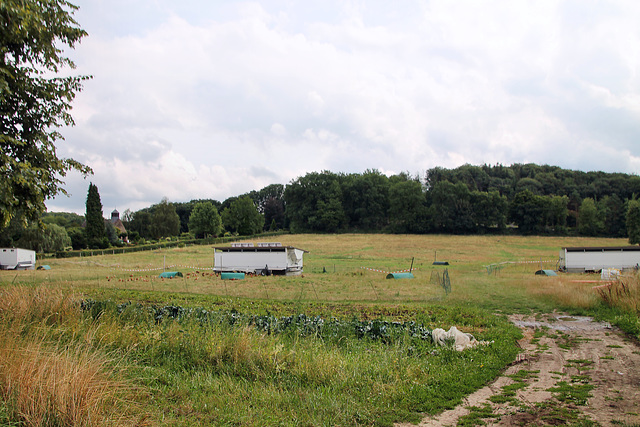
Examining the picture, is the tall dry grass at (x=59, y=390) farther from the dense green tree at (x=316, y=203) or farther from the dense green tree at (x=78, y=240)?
the dense green tree at (x=316, y=203)

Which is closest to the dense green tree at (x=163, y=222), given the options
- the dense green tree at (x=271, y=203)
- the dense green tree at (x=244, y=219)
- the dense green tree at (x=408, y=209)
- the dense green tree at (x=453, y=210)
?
the dense green tree at (x=244, y=219)

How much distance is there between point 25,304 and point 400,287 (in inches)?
→ 635

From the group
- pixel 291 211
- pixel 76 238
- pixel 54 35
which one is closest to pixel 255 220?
pixel 291 211

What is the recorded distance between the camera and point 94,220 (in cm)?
6506

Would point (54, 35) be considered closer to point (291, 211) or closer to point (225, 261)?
point (225, 261)

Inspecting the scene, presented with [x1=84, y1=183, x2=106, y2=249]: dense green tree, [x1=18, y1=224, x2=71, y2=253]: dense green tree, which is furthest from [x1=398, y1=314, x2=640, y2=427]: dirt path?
[x1=84, y1=183, x2=106, y2=249]: dense green tree

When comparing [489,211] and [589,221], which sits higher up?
[489,211]

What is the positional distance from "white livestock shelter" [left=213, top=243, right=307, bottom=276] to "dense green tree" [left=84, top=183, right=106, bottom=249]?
39.4 meters

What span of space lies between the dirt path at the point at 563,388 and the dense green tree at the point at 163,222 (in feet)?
272

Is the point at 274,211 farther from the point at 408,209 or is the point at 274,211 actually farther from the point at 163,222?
the point at 408,209

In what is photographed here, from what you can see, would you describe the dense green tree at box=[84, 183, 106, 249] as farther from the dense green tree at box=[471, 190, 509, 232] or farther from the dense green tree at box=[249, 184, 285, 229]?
the dense green tree at box=[471, 190, 509, 232]

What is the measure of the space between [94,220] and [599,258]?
64790 millimetres

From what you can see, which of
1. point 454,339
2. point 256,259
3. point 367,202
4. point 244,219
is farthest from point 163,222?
point 454,339

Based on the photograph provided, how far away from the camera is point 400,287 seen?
834 inches
